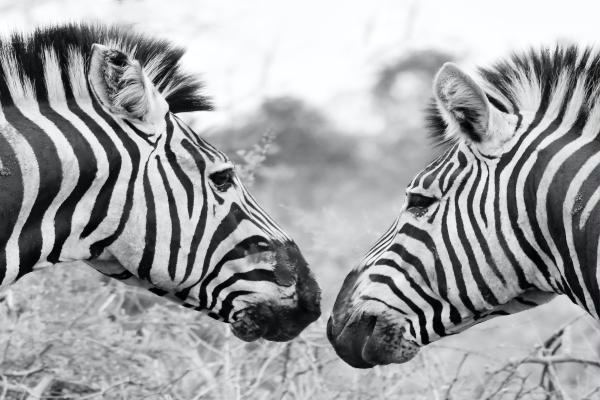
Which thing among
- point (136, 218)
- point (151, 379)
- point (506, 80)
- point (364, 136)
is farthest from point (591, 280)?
point (364, 136)

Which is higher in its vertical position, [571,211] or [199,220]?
[571,211]

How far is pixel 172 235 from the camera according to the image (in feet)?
17.9

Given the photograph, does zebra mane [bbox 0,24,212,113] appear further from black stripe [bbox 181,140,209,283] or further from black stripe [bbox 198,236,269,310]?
black stripe [bbox 198,236,269,310]

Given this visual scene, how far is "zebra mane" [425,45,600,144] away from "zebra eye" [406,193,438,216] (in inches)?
15.4

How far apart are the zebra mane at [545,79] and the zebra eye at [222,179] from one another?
1.25 metres

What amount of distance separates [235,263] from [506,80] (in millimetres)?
1815

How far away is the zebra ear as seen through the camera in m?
5.23

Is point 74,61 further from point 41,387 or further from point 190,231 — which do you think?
point 41,387

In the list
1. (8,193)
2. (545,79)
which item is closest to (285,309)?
(8,193)

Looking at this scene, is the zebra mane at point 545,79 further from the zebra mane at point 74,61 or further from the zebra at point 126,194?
the zebra mane at point 74,61

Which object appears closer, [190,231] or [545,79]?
[545,79]

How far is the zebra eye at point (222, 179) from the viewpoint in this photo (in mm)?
5617

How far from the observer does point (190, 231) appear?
548cm

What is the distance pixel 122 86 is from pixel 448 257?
1.96 metres
